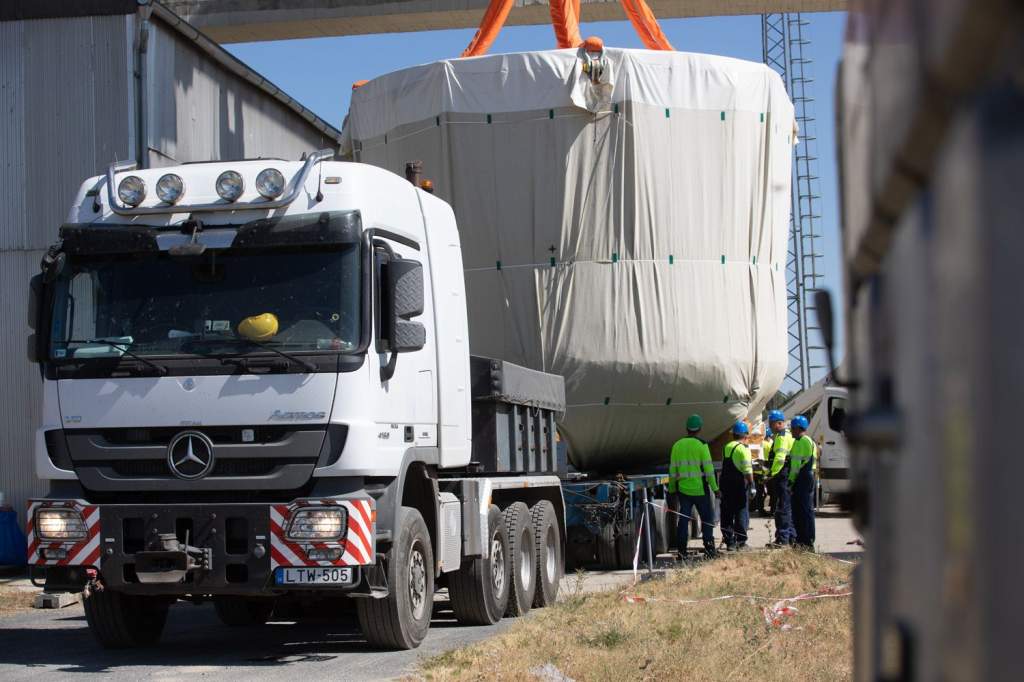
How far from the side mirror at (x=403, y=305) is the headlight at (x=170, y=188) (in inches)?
61.0

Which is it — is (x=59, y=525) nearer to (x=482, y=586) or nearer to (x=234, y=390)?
(x=234, y=390)

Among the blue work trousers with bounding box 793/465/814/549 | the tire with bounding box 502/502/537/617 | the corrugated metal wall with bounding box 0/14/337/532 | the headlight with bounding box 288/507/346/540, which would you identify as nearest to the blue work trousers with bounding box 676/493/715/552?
the blue work trousers with bounding box 793/465/814/549

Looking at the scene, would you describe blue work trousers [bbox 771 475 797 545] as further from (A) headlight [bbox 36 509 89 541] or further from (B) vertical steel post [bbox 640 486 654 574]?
(A) headlight [bbox 36 509 89 541]

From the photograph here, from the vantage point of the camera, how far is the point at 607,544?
52.7ft

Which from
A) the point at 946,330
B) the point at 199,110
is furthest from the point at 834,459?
the point at 946,330

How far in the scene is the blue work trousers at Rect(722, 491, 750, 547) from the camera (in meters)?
16.9

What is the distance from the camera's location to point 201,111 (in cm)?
1944

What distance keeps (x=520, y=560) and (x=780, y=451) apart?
6585mm

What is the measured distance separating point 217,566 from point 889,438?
6785 mm

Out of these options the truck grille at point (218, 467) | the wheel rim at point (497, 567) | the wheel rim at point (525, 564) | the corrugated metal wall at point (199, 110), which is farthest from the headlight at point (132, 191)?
the corrugated metal wall at point (199, 110)

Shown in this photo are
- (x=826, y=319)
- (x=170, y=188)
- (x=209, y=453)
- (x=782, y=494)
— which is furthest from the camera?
(x=782, y=494)

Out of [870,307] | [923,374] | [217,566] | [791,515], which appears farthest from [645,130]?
[923,374]

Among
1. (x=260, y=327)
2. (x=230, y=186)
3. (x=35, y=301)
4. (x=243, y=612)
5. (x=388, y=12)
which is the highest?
(x=388, y=12)

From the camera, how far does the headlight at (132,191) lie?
934 cm
